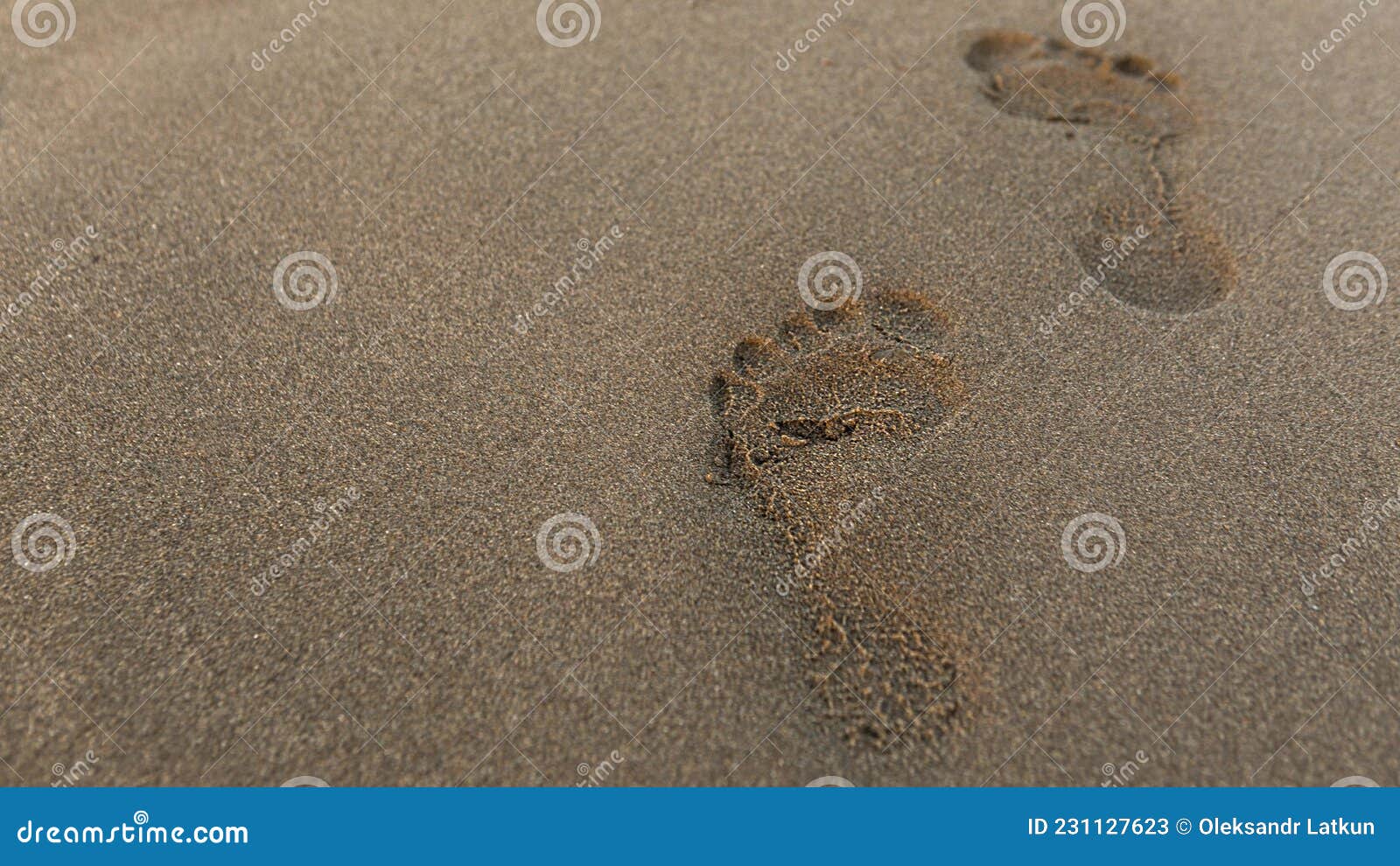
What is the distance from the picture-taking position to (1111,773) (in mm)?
1772

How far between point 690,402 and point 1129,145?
1820 millimetres

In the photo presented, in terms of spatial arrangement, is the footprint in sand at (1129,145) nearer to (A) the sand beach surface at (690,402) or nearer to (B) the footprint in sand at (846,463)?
(A) the sand beach surface at (690,402)

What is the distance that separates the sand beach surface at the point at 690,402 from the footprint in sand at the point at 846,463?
0.04 feet

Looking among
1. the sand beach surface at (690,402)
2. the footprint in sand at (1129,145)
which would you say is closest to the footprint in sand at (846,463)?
the sand beach surface at (690,402)

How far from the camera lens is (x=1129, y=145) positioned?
9.59ft

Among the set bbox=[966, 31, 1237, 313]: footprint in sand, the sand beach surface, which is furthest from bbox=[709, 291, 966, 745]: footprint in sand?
bbox=[966, 31, 1237, 313]: footprint in sand

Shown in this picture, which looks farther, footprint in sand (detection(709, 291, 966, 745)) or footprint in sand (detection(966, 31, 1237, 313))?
footprint in sand (detection(966, 31, 1237, 313))

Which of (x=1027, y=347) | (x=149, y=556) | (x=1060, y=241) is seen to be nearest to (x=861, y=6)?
(x=1060, y=241)

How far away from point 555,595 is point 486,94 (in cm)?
196

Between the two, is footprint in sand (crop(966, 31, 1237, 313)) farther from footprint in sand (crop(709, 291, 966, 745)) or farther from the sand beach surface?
footprint in sand (crop(709, 291, 966, 745))

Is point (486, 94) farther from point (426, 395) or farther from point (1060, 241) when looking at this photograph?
point (1060, 241)

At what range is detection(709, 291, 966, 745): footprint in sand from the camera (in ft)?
5.99

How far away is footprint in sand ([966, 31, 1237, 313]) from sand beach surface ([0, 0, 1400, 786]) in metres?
0.02

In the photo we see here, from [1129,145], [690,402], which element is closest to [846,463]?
[690,402]
